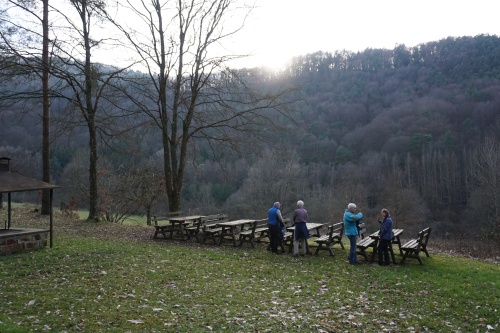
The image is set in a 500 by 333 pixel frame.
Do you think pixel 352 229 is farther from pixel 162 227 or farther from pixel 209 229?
pixel 162 227

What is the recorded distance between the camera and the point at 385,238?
10922 millimetres

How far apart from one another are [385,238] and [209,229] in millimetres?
5910

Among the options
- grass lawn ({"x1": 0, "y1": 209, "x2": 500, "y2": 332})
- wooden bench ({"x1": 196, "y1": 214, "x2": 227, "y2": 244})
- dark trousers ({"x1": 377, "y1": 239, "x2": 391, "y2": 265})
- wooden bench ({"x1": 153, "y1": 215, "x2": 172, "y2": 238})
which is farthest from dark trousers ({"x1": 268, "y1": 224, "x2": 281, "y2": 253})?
wooden bench ({"x1": 153, "y1": 215, "x2": 172, "y2": 238})

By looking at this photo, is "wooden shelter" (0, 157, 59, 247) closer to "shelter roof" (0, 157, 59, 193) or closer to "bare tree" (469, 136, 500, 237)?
"shelter roof" (0, 157, 59, 193)

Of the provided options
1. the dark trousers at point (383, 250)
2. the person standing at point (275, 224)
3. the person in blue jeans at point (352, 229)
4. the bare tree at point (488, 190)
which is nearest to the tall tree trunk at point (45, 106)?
the person standing at point (275, 224)

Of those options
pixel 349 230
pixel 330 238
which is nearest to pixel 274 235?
pixel 330 238

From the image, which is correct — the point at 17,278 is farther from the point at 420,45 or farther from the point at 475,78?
the point at 420,45

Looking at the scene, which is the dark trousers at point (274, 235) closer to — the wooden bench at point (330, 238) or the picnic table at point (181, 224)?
the wooden bench at point (330, 238)

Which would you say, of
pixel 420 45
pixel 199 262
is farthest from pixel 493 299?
pixel 420 45

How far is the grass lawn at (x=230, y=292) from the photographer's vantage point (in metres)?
5.90

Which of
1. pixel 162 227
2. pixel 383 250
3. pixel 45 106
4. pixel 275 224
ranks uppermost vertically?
pixel 45 106

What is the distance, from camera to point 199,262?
10.3m

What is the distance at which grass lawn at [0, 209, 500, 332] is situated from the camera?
5898mm

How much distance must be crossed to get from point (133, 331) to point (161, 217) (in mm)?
8913
